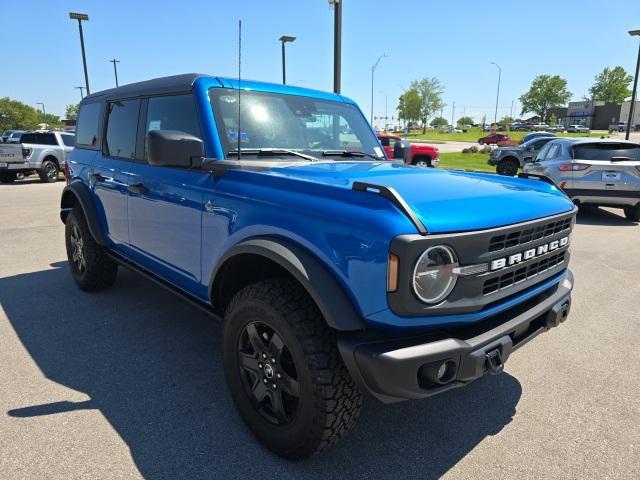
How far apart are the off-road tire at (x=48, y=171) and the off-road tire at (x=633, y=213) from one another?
1749 centimetres

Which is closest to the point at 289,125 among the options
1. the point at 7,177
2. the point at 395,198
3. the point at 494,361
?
the point at 395,198

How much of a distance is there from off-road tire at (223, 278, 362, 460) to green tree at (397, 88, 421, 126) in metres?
91.4

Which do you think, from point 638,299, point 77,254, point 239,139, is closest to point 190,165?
point 239,139

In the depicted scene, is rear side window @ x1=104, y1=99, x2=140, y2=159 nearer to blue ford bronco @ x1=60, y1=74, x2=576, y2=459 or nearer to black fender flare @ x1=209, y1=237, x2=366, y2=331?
blue ford bronco @ x1=60, y1=74, x2=576, y2=459

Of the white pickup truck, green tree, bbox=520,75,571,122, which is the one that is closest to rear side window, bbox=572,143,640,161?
the white pickup truck

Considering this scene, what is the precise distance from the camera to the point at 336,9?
10250 millimetres

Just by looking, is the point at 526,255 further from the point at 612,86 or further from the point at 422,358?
the point at 612,86

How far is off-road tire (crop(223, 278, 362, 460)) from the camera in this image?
2111 millimetres

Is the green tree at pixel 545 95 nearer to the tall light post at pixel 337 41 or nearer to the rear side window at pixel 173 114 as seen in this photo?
the tall light post at pixel 337 41

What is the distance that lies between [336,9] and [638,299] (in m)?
8.31

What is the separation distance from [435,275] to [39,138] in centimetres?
1823

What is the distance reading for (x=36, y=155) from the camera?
16.3 metres

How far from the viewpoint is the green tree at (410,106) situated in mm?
88812

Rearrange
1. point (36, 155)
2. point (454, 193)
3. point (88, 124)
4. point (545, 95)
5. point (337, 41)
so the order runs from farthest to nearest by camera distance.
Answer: point (545, 95)
point (36, 155)
point (337, 41)
point (88, 124)
point (454, 193)
